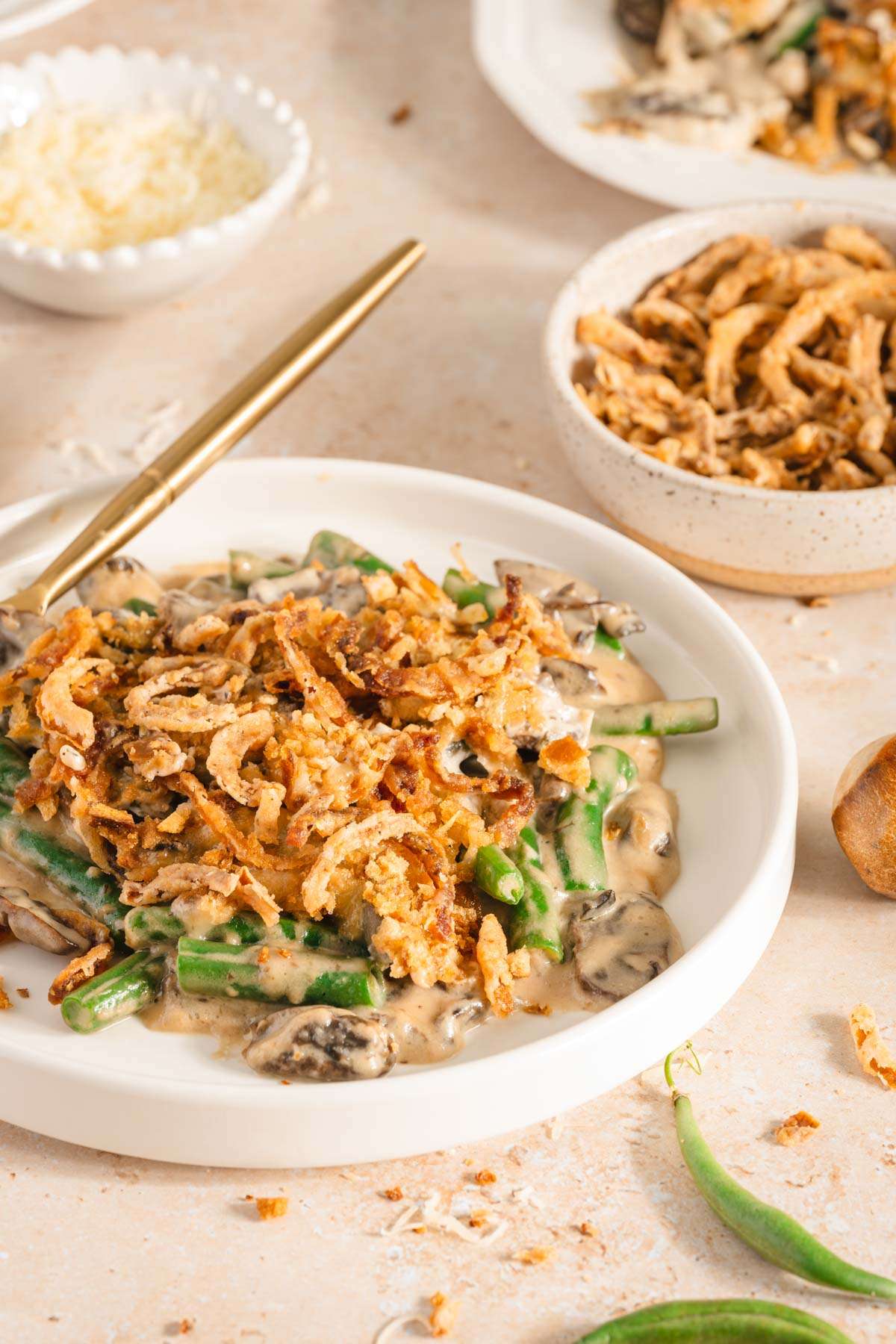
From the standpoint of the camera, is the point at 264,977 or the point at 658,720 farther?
the point at 658,720

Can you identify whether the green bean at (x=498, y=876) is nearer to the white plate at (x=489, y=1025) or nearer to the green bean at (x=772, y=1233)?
the white plate at (x=489, y=1025)

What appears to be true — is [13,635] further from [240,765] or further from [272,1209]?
[272,1209]

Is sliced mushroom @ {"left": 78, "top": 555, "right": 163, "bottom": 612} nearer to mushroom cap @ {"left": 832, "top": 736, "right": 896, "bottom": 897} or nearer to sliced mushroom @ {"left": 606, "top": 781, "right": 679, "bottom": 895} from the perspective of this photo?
sliced mushroom @ {"left": 606, "top": 781, "right": 679, "bottom": 895}

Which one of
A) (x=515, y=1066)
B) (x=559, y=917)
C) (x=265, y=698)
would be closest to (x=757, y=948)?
(x=559, y=917)

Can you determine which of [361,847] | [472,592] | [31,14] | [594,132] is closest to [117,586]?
[472,592]

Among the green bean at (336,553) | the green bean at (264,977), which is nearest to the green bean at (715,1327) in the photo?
the green bean at (264,977)

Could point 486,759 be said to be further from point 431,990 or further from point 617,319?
point 617,319

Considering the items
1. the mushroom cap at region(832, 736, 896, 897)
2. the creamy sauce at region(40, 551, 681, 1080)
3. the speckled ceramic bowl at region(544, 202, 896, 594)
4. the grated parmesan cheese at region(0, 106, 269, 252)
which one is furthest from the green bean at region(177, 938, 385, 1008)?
the grated parmesan cheese at region(0, 106, 269, 252)
